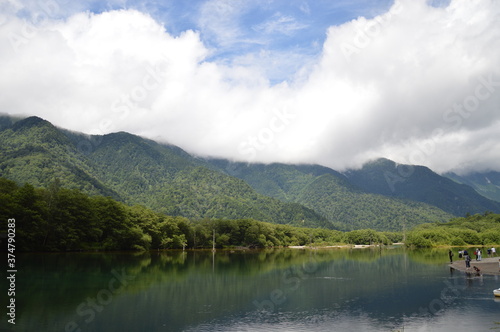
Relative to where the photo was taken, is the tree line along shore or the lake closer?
Result: the lake

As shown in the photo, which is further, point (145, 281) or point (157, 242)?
point (157, 242)

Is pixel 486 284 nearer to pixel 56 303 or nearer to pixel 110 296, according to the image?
pixel 110 296

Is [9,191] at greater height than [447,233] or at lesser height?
greater

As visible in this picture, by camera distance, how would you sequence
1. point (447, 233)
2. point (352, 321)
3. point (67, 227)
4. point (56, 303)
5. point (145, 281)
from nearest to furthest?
point (352, 321), point (56, 303), point (145, 281), point (67, 227), point (447, 233)

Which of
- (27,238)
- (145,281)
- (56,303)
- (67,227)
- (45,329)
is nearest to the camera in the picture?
(45,329)

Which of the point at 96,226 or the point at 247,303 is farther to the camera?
the point at 96,226

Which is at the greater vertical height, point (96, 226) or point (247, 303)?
point (96, 226)

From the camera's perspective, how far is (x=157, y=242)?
13612 centimetres

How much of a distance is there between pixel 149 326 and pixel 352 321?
15.1 metres

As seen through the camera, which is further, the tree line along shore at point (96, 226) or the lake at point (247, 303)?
the tree line along shore at point (96, 226)

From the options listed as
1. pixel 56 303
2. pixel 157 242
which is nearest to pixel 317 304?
pixel 56 303

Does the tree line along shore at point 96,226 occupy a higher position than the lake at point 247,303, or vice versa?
the tree line along shore at point 96,226

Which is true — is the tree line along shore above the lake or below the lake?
above

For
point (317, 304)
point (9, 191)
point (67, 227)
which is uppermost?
point (9, 191)
